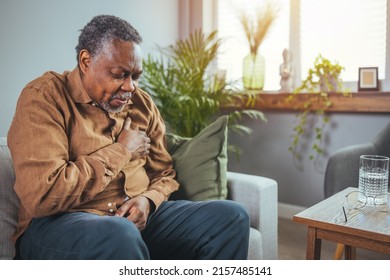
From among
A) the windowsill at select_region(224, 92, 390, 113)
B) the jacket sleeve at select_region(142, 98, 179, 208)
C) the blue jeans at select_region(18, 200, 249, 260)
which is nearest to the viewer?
the blue jeans at select_region(18, 200, 249, 260)

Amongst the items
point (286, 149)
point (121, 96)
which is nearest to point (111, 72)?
point (121, 96)

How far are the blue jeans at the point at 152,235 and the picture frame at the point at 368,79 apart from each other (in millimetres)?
1282

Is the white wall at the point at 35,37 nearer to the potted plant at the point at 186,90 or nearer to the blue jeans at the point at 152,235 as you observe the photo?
the potted plant at the point at 186,90

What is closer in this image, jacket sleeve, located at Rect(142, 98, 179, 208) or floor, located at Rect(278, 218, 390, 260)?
jacket sleeve, located at Rect(142, 98, 179, 208)

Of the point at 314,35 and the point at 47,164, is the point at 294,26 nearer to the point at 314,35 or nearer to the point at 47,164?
the point at 314,35

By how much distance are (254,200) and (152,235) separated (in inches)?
15.9

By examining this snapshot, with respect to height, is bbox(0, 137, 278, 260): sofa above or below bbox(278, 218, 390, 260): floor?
above

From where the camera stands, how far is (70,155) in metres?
1.08

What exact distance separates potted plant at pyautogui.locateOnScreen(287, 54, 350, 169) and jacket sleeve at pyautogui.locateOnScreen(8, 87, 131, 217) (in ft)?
4.80

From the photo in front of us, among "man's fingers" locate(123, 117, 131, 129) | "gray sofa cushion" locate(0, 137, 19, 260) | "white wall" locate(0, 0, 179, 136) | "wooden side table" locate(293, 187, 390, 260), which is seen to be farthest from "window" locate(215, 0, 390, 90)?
"gray sofa cushion" locate(0, 137, 19, 260)

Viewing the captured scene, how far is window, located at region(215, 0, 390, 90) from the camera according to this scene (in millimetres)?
2100

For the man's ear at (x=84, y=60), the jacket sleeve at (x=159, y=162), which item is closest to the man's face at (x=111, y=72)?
the man's ear at (x=84, y=60)

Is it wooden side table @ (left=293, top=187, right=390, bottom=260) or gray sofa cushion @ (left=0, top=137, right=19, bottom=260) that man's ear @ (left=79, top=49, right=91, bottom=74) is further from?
wooden side table @ (left=293, top=187, right=390, bottom=260)
